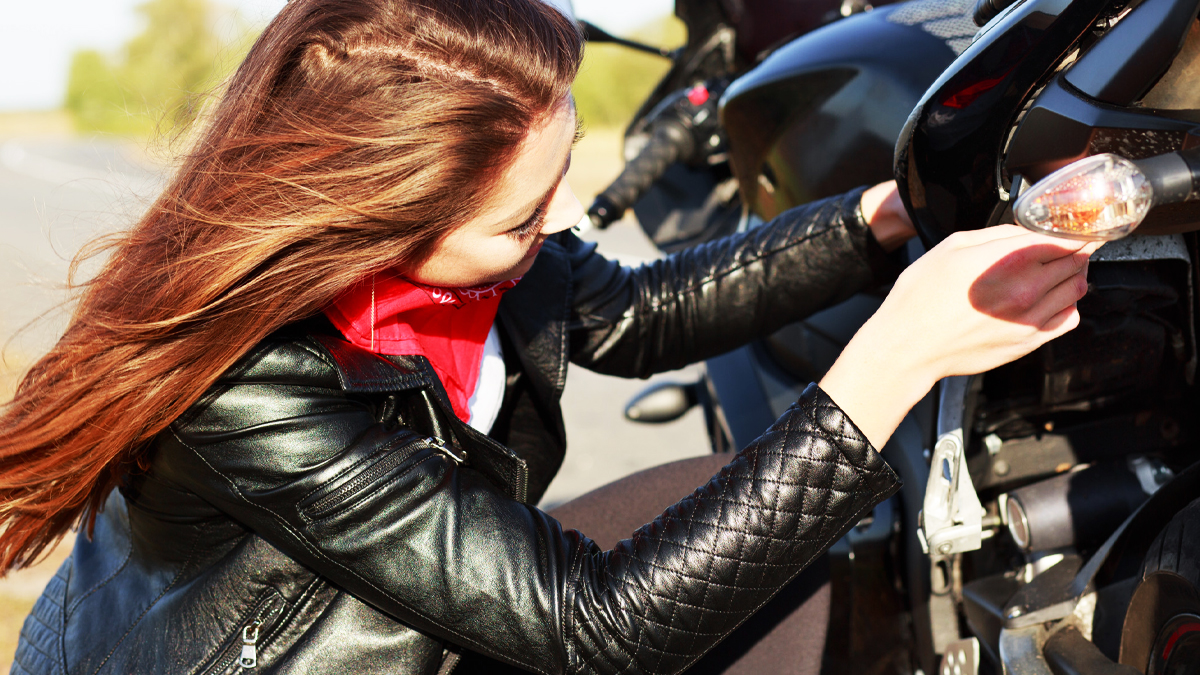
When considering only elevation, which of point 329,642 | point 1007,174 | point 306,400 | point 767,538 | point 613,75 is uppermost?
point 1007,174

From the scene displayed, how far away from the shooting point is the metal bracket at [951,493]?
967mm

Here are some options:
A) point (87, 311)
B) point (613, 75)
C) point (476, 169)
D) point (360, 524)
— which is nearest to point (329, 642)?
point (360, 524)

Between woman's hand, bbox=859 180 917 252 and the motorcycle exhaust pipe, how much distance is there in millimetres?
353

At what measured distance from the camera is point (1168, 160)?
23.3 inches

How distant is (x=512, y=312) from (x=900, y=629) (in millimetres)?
688

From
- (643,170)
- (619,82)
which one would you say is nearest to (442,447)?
(643,170)

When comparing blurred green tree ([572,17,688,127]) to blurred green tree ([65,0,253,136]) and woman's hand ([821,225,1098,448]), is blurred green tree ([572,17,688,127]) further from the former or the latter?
woman's hand ([821,225,1098,448])

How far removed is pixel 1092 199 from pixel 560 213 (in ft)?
1.93

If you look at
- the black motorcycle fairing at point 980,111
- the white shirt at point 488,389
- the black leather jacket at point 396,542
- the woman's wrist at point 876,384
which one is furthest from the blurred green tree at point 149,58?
the woman's wrist at point 876,384

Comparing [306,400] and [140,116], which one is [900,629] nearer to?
[306,400]

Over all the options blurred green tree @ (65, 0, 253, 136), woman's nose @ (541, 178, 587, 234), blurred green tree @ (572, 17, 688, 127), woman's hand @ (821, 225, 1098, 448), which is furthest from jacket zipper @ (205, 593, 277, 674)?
blurred green tree @ (65, 0, 253, 136)

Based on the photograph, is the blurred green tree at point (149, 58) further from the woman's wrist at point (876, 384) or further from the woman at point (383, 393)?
the woman's wrist at point (876, 384)

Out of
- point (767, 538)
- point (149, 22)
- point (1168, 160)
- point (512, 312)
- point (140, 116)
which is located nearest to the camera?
point (1168, 160)

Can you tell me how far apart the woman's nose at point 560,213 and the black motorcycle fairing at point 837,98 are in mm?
490
